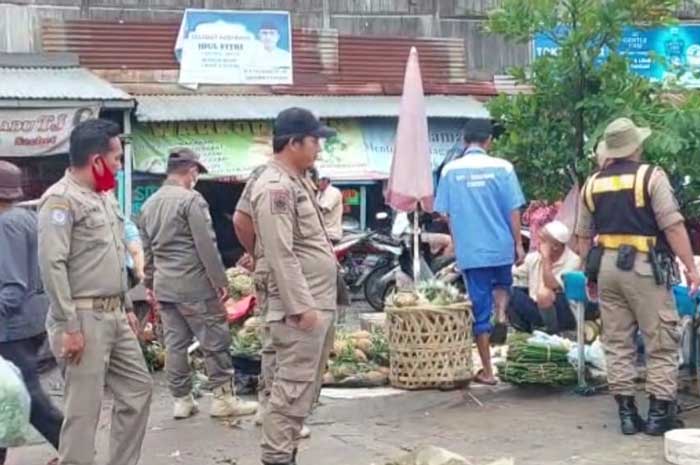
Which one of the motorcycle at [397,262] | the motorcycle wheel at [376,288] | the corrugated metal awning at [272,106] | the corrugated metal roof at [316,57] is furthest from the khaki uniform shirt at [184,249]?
the corrugated metal roof at [316,57]

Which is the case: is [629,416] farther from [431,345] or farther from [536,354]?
[431,345]

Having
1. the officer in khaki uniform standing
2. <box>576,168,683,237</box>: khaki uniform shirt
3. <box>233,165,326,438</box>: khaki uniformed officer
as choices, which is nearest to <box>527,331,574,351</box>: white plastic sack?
the officer in khaki uniform standing

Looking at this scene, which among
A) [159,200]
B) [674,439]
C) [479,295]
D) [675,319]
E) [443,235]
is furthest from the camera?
[443,235]

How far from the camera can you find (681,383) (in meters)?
8.60

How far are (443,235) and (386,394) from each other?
6.87 meters

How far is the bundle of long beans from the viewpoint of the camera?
28.6ft

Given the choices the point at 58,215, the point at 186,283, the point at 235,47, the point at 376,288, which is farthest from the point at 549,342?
the point at 235,47

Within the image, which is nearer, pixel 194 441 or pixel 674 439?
pixel 674 439

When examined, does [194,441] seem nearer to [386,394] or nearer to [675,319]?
[386,394]

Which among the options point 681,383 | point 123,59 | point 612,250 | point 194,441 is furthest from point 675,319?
point 123,59

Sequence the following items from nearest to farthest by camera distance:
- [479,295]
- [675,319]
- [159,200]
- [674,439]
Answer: [674,439]
[675,319]
[159,200]
[479,295]

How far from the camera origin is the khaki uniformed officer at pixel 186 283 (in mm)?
8242

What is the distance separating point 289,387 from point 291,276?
1.96 feet

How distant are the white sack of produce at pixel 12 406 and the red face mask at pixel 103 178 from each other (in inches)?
44.7
